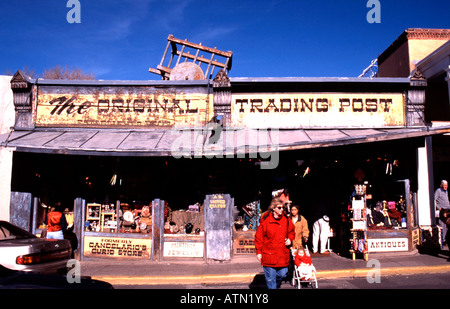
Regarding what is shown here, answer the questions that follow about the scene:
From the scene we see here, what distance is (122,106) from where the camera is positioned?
1077 centimetres

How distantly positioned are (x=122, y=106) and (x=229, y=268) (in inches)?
251

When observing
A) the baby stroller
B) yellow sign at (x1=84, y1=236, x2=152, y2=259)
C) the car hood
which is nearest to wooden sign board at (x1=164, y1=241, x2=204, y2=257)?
yellow sign at (x1=84, y1=236, x2=152, y2=259)

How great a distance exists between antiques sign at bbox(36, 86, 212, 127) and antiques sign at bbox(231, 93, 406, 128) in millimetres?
1469

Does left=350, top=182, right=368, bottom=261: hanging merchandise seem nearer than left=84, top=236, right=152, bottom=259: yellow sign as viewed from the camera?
Yes

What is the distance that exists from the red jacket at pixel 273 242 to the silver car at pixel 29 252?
4446 millimetres

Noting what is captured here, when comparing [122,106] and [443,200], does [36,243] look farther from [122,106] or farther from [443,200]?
[443,200]

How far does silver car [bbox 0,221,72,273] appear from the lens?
6.00 meters

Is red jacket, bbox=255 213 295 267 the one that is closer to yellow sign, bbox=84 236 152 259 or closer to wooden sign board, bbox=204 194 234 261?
wooden sign board, bbox=204 194 234 261

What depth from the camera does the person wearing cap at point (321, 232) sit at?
34.0 feet

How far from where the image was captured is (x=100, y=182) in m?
10.5

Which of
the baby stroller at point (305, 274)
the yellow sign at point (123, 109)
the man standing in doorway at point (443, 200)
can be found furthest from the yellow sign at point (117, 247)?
the man standing in doorway at point (443, 200)

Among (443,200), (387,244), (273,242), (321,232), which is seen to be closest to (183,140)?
(273,242)

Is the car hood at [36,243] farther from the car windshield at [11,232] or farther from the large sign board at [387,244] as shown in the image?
the large sign board at [387,244]

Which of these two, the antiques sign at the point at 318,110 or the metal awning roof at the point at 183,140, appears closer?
the metal awning roof at the point at 183,140
